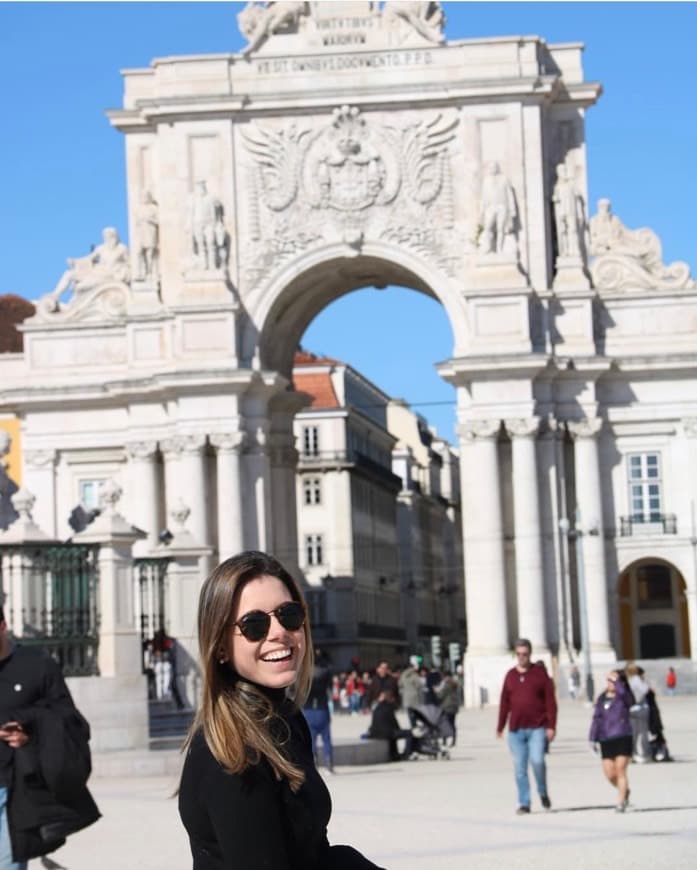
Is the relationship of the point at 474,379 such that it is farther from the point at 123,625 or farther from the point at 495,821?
the point at 495,821

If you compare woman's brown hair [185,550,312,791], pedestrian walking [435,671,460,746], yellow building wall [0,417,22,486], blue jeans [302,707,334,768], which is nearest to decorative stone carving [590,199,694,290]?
yellow building wall [0,417,22,486]

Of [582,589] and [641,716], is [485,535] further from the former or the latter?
[641,716]

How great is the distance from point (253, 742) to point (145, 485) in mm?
58775

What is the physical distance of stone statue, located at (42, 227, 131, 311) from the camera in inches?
2608

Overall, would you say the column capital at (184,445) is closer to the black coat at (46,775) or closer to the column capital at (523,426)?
the column capital at (523,426)

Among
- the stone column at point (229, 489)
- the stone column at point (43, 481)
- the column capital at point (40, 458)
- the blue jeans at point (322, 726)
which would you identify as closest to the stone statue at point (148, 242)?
the stone column at point (229, 489)

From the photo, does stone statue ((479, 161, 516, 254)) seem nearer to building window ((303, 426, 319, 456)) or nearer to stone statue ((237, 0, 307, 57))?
stone statue ((237, 0, 307, 57))

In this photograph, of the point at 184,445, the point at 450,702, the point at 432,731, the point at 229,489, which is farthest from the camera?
the point at 184,445

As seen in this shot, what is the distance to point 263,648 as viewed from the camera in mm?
6586

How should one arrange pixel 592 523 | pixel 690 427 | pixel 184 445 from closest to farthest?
pixel 592 523 < pixel 184 445 < pixel 690 427

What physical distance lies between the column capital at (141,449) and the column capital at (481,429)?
9.54m

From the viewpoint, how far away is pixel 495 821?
21.7 meters

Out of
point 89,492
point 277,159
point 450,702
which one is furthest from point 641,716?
point 89,492

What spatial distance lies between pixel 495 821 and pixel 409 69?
45.0 metres
